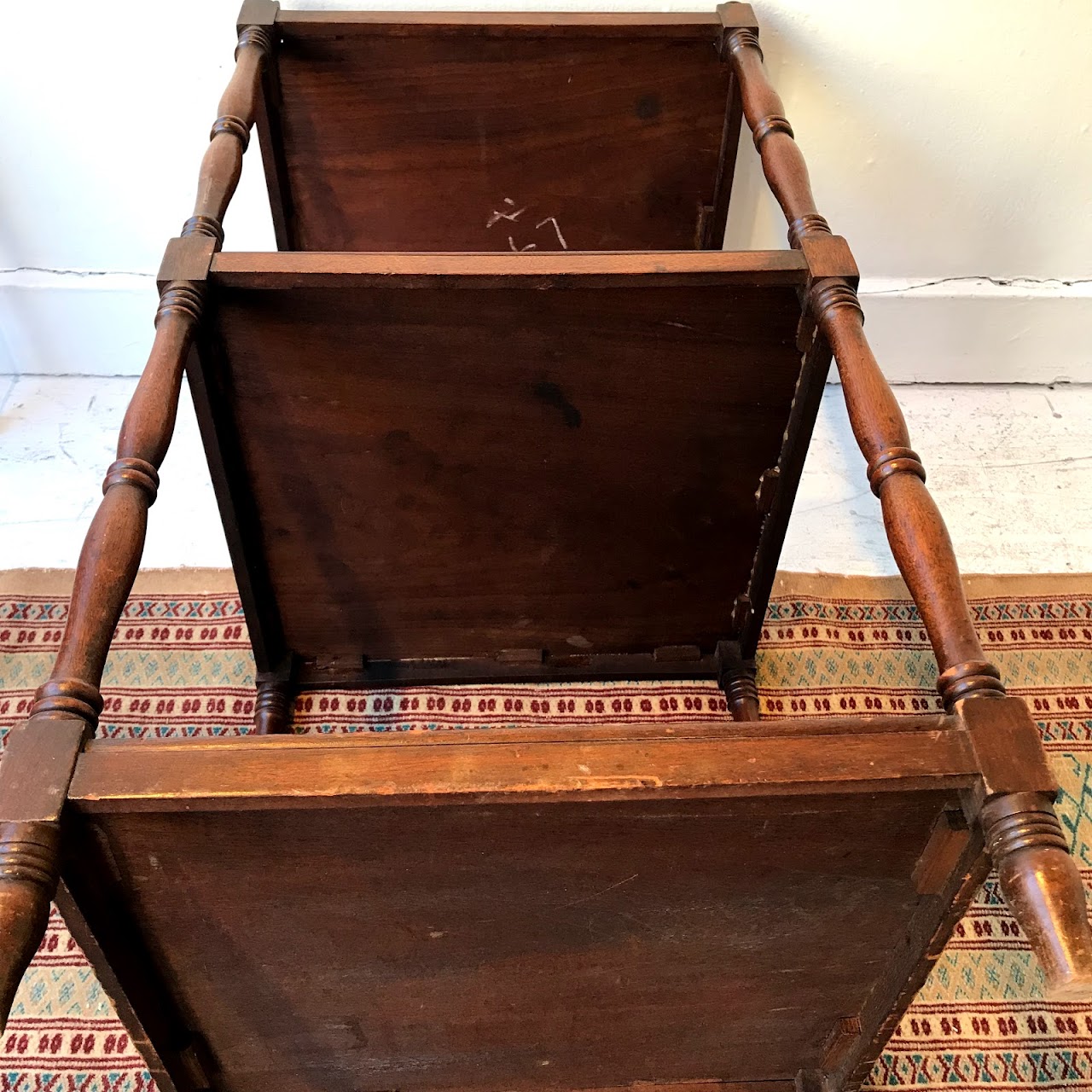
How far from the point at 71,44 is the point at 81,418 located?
589 mm

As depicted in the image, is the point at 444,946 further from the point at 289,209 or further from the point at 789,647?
the point at 289,209

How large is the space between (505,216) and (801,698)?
2.61 ft

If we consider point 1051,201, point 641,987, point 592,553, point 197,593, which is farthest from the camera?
point 1051,201

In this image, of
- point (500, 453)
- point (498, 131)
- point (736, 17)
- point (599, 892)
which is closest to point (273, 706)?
point (500, 453)

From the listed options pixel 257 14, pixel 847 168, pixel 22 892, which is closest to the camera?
pixel 22 892

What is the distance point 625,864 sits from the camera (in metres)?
0.77

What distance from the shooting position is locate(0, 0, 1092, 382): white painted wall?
1.47 metres

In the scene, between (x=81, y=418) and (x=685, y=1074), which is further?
(x=81, y=418)

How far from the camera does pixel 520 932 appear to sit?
2.70 ft

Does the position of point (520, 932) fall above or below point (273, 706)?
below

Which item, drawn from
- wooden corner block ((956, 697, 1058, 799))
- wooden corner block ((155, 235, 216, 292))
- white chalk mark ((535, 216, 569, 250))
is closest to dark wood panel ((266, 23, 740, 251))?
white chalk mark ((535, 216, 569, 250))

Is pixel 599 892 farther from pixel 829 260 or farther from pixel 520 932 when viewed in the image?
pixel 829 260

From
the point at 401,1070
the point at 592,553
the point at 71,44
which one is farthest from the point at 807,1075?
the point at 71,44

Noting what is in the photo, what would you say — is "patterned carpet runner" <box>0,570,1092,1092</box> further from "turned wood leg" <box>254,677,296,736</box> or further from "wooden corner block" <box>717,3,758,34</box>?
"wooden corner block" <box>717,3,758,34</box>
